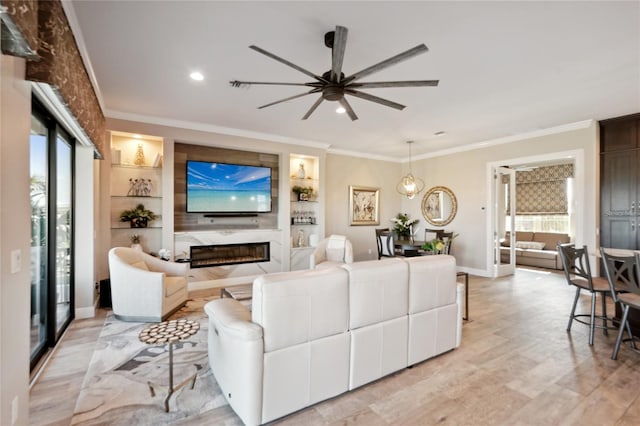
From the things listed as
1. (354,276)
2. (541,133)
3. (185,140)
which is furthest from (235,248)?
(541,133)

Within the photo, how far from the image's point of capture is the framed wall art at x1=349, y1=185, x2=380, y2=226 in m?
7.43

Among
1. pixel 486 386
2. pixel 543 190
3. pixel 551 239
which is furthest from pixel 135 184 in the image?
pixel 543 190

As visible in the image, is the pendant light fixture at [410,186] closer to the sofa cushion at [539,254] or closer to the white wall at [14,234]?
the sofa cushion at [539,254]

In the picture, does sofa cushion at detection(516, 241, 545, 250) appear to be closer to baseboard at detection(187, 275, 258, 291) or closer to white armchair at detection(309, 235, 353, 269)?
white armchair at detection(309, 235, 353, 269)

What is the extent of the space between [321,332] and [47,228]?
295 cm

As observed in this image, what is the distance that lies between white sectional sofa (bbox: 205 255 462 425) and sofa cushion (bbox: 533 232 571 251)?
7.24 m

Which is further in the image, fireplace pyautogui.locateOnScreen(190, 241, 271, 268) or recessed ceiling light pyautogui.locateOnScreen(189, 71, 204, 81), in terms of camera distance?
fireplace pyautogui.locateOnScreen(190, 241, 271, 268)

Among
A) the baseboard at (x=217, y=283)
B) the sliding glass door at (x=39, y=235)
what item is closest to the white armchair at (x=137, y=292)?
the sliding glass door at (x=39, y=235)

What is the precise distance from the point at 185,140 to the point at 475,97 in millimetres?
4508

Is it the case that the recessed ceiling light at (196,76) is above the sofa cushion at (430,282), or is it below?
above

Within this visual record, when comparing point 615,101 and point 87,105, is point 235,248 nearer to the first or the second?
point 87,105

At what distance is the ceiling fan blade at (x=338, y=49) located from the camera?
2.04 metres

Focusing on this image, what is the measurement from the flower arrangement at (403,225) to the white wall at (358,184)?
0.20m

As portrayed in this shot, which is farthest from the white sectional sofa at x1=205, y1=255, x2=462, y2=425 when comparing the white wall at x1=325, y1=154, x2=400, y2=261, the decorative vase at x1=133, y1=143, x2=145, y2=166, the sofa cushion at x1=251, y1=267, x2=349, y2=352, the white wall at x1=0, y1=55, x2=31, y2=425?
the white wall at x1=325, y1=154, x2=400, y2=261
